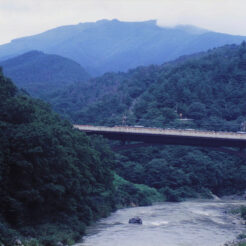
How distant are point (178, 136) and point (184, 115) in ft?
88.6

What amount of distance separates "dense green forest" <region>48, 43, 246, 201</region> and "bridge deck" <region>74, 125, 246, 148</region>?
6597 mm

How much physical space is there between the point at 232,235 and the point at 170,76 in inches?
2344

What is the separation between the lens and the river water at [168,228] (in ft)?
90.5

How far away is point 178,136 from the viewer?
157 ft

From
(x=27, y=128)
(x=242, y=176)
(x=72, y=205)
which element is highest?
(x=27, y=128)

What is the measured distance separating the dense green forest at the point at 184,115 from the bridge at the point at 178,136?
21.5 ft

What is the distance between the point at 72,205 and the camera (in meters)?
31.1

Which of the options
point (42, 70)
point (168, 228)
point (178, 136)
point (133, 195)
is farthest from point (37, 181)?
point (42, 70)

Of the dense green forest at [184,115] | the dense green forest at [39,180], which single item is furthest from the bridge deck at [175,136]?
the dense green forest at [39,180]

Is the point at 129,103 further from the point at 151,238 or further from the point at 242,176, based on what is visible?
the point at 151,238

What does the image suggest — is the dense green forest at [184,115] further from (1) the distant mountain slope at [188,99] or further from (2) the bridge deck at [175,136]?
(2) the bridge deck at [175,136]

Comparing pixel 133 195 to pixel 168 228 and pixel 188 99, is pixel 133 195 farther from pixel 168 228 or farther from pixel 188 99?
pixel 188 99

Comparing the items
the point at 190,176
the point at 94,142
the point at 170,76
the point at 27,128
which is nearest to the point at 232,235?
the point at 27,128

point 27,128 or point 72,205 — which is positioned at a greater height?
point 27,128
